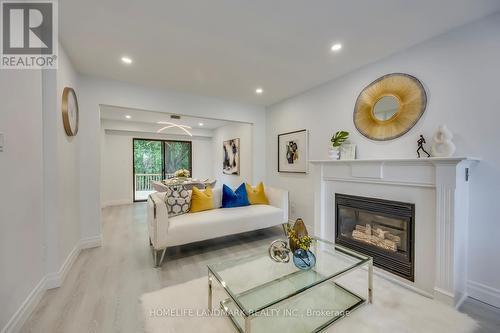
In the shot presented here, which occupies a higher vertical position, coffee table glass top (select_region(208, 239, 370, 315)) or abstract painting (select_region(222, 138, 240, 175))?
abstract painting (select_region(222, 138, 240, 175))

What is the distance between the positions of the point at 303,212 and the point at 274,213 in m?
0.70

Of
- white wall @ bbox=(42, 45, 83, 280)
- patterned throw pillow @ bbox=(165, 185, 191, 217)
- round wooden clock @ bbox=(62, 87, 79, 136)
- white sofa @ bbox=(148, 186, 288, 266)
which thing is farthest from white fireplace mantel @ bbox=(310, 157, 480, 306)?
round wooden clock @ bbox=(62, 87, 79, 136)

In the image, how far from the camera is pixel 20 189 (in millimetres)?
1520

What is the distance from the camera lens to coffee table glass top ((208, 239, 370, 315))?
138 centimetres

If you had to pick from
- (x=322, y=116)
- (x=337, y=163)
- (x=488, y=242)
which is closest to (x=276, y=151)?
(x=322, y=116)

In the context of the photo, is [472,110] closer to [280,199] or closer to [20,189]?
[280,199]

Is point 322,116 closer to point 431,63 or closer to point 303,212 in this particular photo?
point 431,63

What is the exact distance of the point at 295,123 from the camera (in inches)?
147

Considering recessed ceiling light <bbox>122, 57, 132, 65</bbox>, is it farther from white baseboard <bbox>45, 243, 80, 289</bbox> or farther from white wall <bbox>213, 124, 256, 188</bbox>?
white wall <bbox>213, 124, 256, 188</bbox>

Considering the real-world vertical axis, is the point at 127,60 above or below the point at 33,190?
above

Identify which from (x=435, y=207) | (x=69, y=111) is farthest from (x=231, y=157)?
(x=435, y=207)

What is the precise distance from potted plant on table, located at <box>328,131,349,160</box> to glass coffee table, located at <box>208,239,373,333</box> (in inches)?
49.9

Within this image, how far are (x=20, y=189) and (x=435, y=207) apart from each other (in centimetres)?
344

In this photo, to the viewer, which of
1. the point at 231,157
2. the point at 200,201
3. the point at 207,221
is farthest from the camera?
the point at 231,157
